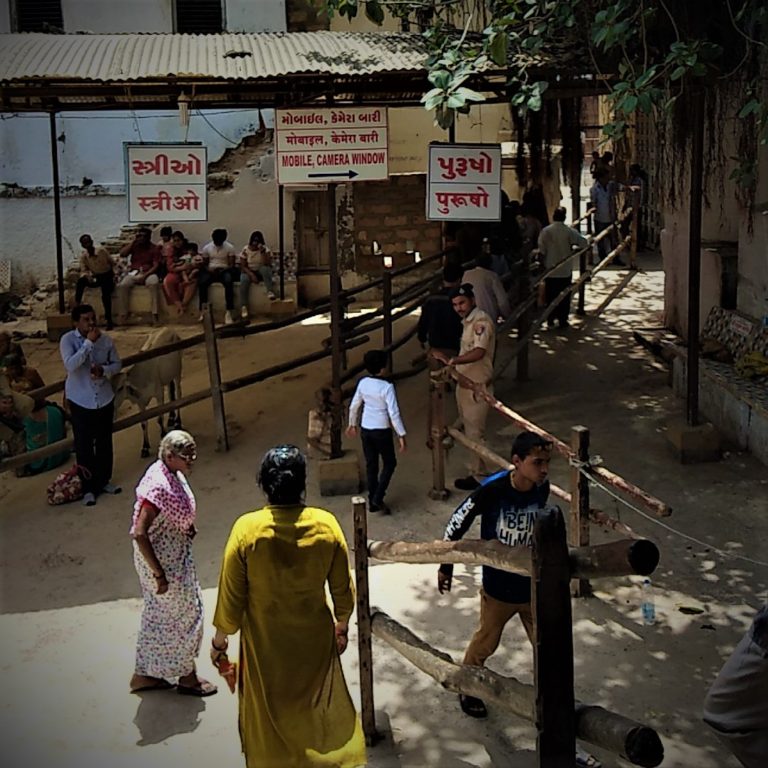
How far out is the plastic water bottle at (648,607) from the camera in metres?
6.30

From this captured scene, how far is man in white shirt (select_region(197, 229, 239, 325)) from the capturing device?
15.2 metres

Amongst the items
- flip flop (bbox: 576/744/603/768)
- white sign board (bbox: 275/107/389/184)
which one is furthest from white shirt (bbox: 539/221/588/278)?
flip flop (bbox: 576/744/603/768)

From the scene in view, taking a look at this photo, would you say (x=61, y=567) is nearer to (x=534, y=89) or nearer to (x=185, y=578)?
(x=185, y=578)

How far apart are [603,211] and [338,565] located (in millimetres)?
13137

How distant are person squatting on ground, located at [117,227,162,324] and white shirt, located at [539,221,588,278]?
5674 mm

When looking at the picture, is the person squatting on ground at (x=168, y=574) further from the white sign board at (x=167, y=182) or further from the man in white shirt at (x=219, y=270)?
the man in white shirt at (x=219, y=270)

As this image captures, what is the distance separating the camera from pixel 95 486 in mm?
8750

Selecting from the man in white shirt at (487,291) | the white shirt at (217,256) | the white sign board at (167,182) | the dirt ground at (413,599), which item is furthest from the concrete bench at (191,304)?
the white sign board at (167,182)

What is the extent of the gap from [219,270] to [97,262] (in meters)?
1.67

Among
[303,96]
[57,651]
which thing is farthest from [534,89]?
[57,651]

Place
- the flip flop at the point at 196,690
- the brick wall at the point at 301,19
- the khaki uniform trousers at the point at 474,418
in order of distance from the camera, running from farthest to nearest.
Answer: the brick wall at the point at 301,19 → the khaki uniform trousers at the point at 474,418 → the flip flop at the point at 196,690

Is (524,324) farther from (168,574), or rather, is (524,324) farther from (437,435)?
(168,574)

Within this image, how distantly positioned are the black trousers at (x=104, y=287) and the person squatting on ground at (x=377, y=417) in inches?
316

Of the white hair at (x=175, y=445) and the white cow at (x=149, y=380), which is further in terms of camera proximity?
the white cow at (x=149, y=380)
